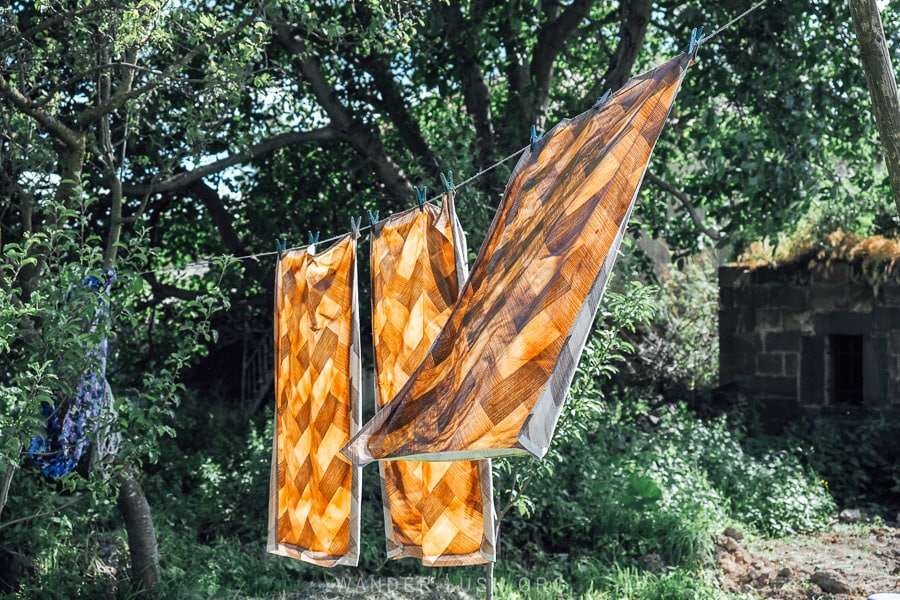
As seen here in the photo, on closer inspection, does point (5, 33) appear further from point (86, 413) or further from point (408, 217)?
point (408, 217)

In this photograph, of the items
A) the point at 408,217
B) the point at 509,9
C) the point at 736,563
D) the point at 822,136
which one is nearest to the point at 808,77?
the point at 822,136

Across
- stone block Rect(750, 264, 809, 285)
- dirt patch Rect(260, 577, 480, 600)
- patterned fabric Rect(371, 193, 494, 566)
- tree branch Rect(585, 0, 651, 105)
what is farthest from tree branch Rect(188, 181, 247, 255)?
patterned fabric Rect(371, 193, 494, 566)

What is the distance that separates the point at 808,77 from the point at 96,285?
6128mm

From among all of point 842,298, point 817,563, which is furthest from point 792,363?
point 817,563

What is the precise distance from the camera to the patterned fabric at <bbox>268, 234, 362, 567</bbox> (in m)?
4.18

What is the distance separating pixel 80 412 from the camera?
530 centimetres

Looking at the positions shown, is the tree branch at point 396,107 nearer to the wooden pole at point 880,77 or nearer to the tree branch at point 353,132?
the tree branch at point 353,132

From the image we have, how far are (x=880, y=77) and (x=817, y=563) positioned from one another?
4353 mm

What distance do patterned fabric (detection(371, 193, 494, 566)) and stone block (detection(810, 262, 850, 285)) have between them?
7046 mm

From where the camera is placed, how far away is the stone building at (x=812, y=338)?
9.77m

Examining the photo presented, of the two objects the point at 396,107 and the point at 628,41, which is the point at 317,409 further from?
the point at 628,41

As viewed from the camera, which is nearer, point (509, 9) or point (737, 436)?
point (509, 9)

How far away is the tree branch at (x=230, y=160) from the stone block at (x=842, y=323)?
5123mm

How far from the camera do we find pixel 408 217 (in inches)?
164
